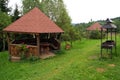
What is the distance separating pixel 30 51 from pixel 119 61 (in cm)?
775

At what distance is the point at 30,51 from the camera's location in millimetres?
18641

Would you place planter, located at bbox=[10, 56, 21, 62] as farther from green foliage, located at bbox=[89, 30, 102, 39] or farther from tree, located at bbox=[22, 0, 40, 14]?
green foliage, located at bbox=[89, 30, 102, 39]

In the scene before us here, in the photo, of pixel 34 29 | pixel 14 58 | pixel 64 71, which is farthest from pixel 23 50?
pixel 64 71

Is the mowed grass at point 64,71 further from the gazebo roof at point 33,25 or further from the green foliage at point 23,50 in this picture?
the gazebo roof at point 33,25

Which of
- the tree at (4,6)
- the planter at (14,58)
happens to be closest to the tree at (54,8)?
the tree at (4,6)

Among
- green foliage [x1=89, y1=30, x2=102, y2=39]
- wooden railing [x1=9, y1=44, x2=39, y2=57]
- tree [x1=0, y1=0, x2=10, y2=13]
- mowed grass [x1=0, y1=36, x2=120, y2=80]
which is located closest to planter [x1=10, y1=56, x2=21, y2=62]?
wooden railing [x1=9, y1=44, x2=39, y2=57]

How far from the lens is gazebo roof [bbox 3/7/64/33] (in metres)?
18.7

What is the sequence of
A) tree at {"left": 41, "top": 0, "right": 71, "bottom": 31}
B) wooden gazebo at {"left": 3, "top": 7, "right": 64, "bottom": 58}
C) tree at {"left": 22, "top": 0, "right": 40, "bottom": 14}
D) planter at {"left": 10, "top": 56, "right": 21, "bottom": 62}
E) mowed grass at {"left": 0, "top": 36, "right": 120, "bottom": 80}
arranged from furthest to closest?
tree at {"left": 22, "top": 0, "right": 40, "bottom": 14} → tree at {"left": 41, "top": 0, "right": 71, "bottom": 31} → planter at {"left": 10, "top": 56, "right": 21, "bottom": 62} → wooden gazebo at {"left": 3, "top": 7, "right": 64, "bottom": 58} → mowed grass at {"left": 0, "top": 36, "right": 120, "bottom": 80}

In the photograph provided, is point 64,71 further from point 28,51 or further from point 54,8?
point 54,8

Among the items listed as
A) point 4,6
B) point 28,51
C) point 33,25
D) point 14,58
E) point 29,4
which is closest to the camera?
point 28,51

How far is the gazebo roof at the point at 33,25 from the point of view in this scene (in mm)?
18719

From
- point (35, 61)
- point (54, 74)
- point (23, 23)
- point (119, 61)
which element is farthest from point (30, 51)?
point (119, 61)

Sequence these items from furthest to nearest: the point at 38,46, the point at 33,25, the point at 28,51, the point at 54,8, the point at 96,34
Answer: the point at 96,34
the point at 54,8
the point at 33,25
the point at 28,51
the point at 38,46

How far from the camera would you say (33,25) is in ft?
62.9
